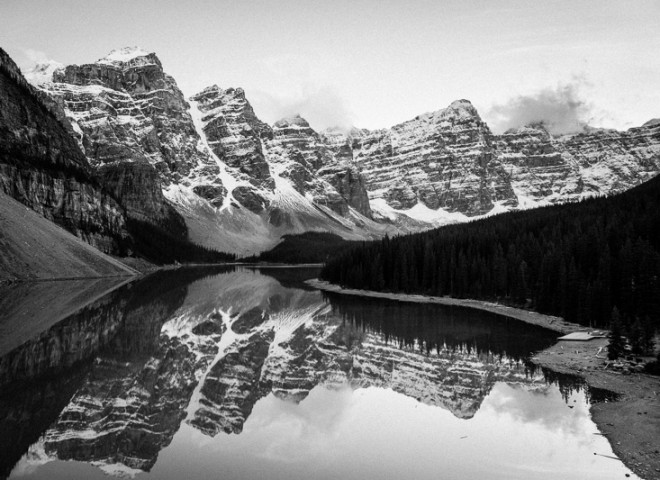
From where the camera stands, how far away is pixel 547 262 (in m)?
65.9

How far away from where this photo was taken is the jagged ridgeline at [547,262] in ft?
171

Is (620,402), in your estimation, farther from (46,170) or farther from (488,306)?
(46,170)

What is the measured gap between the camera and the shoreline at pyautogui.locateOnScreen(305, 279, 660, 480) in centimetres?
1891

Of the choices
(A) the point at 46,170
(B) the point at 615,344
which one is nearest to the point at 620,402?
(B) the point at 615,344

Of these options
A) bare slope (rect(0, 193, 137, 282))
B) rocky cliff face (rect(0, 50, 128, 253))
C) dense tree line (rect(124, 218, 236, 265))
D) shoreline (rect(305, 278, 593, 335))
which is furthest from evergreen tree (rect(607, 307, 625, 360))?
dense tree line (rect(124, 218, 236, 265))

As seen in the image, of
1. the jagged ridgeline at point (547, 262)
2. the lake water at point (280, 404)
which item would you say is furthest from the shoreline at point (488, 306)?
the lake water at point (280, 404)

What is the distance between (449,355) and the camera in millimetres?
38094

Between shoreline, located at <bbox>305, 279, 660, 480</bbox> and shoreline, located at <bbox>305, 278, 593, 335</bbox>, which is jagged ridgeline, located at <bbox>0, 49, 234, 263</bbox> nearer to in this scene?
shoreline, located at <bbox>305, 278, 593, 335</bbox>

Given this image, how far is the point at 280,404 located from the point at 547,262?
49.8 m

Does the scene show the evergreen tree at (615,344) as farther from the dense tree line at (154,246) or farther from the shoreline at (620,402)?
the dense tree line at (154,246)

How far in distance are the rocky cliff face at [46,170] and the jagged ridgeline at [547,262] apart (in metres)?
58.3

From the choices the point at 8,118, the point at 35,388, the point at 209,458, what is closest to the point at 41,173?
the point at 8,118

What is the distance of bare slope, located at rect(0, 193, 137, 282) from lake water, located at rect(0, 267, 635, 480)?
3306cm

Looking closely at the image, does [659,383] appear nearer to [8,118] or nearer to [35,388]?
[35,388]
